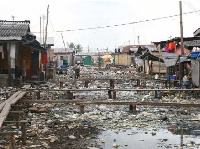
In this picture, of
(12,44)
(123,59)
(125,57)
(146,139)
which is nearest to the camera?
(146,139)

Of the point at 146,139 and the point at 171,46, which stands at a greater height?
the point at 171,46

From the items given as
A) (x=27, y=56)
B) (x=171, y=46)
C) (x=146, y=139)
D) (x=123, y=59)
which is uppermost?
(x=171, y=46)

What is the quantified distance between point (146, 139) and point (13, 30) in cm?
1332

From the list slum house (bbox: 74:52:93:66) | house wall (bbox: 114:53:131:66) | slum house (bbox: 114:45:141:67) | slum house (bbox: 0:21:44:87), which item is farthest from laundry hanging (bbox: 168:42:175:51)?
slum house (bbox: 74:52:93:66)

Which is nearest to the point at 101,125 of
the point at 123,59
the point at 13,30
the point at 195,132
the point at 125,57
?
the point at 195,132

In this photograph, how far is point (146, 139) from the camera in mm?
7445

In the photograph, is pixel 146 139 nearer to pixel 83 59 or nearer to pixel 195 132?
pixel 195 132

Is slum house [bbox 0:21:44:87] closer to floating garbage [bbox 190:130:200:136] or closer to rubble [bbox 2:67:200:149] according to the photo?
rubble [bbox 2:67:200:149]

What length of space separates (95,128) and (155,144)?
204 cm

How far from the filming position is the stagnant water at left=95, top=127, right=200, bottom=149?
688 cm

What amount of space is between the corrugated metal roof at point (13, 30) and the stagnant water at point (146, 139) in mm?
10850

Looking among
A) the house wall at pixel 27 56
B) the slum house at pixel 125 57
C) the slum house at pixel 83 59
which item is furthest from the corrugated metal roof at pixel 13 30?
the slum house at pixel 83 59

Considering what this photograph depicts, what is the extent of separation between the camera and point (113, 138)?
24.7 ft

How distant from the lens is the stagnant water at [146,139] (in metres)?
6.88
